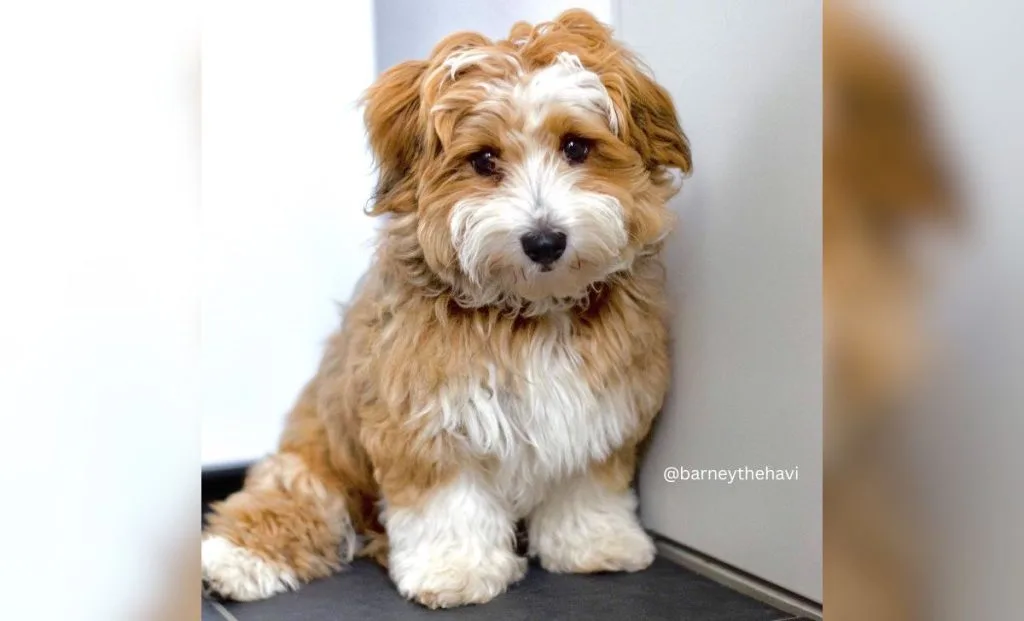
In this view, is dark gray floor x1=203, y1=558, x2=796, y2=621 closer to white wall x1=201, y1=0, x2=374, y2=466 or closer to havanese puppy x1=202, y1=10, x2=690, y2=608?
havanese puppy x1=202, y1=10, x2=690, y2=608

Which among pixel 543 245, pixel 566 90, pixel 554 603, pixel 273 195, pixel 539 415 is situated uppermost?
pixel 566 90

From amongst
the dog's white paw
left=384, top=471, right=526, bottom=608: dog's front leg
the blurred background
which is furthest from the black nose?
the dog's white paw

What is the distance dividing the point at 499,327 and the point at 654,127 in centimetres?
→ 37

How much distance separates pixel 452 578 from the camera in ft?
4.54

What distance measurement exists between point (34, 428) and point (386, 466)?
0.72m

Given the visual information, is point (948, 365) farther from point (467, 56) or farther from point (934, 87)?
point (467, 56)

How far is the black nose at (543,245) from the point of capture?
1.25 m

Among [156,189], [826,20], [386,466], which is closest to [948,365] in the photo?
[826,20]

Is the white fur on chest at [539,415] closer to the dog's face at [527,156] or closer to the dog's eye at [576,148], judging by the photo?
the dog's face at [527,156]

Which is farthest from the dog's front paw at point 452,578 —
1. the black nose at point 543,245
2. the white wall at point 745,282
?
the black nose at point 543,245

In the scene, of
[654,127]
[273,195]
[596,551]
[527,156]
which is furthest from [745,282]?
[273,195]

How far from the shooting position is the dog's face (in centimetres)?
128

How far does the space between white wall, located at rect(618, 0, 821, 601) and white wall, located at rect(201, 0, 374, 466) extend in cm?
52

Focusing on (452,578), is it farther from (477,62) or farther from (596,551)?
(477,62)
